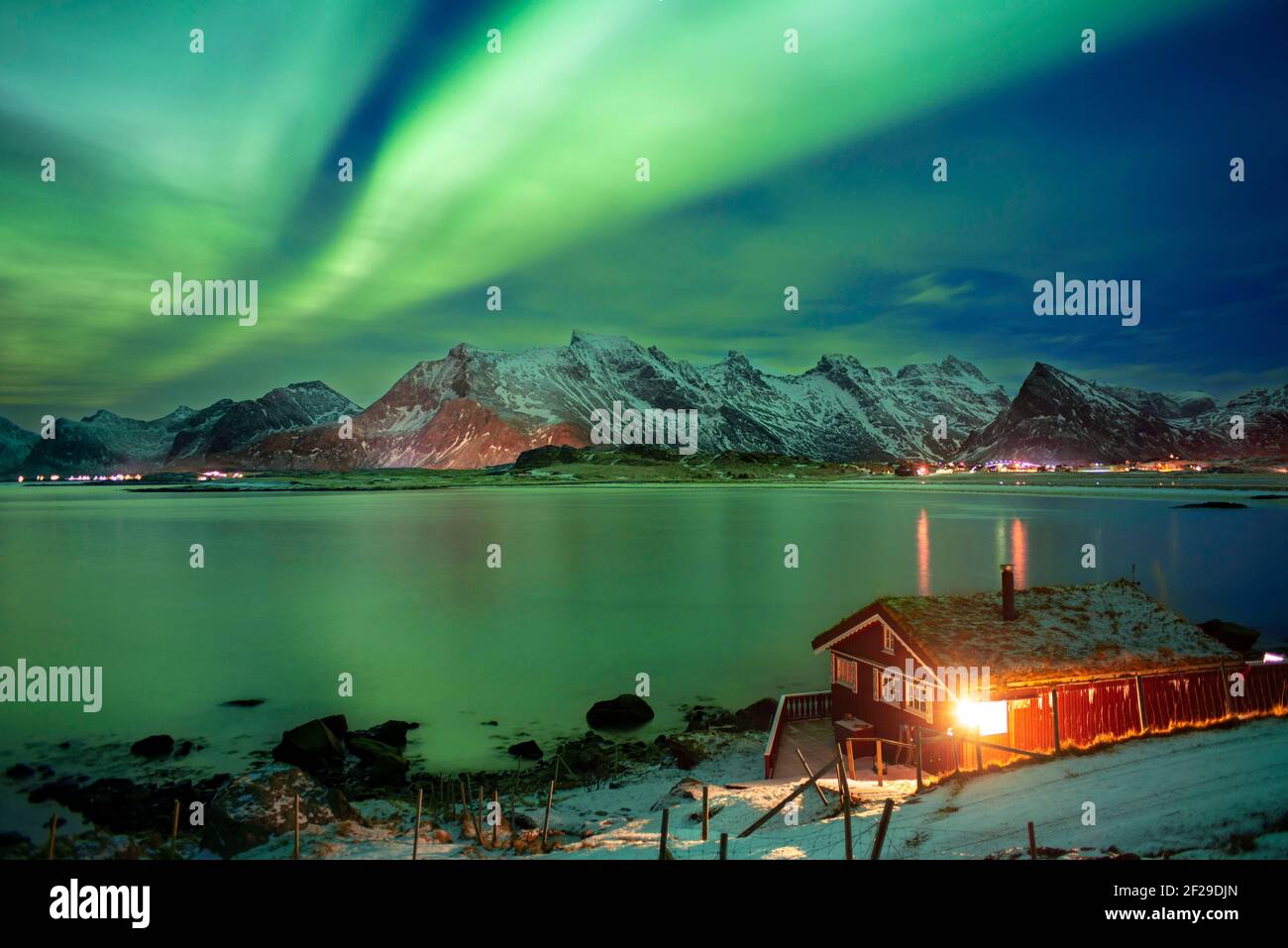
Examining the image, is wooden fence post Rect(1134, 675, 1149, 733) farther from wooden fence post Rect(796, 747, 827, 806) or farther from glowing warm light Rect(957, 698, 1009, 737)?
wooden fence post Rect(796, 747, 827, 806)

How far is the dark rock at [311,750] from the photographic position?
2417 cm

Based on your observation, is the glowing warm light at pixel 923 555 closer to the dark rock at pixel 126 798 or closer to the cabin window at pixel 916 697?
the cabin window at pixel 916 697

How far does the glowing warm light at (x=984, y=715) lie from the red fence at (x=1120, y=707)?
0.66 feet

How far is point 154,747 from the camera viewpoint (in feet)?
85.5

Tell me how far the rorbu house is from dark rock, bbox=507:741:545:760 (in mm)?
8171

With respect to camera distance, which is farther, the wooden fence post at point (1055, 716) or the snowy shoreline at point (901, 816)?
the wooden fence post at point (1055, 716)

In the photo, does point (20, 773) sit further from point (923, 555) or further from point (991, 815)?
point (923, 555)

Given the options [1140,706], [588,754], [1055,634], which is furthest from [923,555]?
[588,754]

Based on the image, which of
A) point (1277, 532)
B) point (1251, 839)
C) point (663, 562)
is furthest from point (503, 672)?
point (1277, 532)

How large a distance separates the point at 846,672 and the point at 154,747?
24374 millimetres

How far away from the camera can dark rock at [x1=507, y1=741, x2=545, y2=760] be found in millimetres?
25594

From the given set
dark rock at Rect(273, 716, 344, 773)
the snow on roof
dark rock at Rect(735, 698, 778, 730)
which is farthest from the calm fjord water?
the snow on roof

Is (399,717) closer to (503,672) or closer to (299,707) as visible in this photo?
(299,707)

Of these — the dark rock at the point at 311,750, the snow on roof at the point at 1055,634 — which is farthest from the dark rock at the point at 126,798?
the snow on roof at the point at 1055,634
